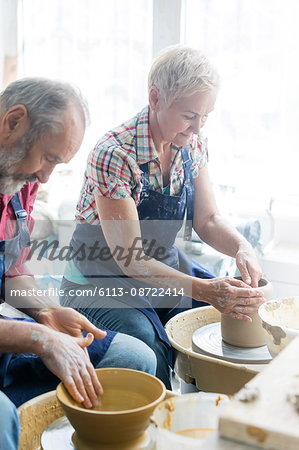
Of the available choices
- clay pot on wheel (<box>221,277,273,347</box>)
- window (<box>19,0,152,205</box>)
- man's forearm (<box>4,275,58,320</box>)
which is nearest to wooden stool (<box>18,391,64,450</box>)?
man's forearm (<box>4,275,58,320</box>)

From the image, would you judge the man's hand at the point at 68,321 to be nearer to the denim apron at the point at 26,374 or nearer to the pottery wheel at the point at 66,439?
the denim apron at the point at 26,374

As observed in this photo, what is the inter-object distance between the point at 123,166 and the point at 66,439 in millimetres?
927

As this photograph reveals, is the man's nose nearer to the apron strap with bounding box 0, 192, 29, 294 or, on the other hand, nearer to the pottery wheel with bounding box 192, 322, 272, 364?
the apron strap with bounding box 0, 192, 29, 294

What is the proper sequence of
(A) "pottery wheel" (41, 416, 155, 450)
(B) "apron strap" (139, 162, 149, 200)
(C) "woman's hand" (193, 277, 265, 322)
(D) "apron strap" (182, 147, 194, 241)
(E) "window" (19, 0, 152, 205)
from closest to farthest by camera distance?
1. (A) "pottery wheel" (41, 416, 155, 450)
2. (C) "woman's hand" (193, 277, 265, 322)
3. (B) "apron strap" (139, 162, 149, 200)
4. (D) "apron strap" (182, 147, 194, 241)
5. (E) "window" (19, 0, 152, 205)

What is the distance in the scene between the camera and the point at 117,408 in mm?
1287

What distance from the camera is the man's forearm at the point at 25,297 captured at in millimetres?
1599

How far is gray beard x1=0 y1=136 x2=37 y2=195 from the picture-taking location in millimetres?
1411

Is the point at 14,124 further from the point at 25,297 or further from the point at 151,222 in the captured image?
the point at 151,222

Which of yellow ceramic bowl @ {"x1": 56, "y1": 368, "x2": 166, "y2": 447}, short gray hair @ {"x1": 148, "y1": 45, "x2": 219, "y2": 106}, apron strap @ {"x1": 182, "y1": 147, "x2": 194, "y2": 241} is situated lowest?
yellow ceramic bowl @ {"x1": 56, "y1": 368, "x2": 166, "y2": 447}

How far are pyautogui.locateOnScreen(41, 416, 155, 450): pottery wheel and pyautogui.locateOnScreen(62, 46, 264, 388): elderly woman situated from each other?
490 mm

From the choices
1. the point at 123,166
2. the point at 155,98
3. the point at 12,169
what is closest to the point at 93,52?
the point at 155,98

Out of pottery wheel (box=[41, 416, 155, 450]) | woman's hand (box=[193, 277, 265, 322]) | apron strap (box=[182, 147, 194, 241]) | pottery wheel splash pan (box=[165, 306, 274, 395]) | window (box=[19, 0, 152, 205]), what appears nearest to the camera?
pottery wheel (box=[41, 416, 155, 450])

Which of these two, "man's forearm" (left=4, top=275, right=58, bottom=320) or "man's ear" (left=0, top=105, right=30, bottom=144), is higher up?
"man's ear" (left=0, top=105, right=30, bottom=144)

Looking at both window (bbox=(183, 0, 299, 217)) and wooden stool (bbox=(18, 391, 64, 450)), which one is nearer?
wooden stool (bbox=(18, 391, 64, 450))
